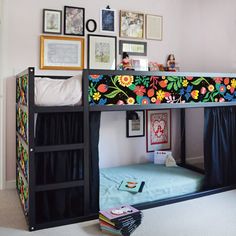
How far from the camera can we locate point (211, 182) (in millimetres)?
3035

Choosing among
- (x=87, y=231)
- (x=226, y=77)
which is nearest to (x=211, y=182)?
(x=226, y=77)

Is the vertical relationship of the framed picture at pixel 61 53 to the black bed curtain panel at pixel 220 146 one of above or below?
above

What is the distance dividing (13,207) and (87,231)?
860mm

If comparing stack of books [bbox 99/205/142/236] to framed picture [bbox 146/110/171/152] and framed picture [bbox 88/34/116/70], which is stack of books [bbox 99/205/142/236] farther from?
framed picture [bbox 88/34/116/70]

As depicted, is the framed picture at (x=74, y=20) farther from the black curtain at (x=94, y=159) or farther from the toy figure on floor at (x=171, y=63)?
the black curtain at (x=94, y=159)

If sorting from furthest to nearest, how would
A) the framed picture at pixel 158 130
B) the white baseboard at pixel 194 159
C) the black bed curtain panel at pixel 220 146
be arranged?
the white baseboard at pixel 194 159
the framed picture at pixel 158 130
the black bed curtain panel at pixel 220 146

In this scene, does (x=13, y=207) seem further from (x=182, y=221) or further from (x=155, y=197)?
(x=182, y=221)

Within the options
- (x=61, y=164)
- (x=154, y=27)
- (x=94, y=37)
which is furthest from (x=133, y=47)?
(x=61, y=164)

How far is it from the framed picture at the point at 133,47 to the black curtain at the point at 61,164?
1.46 m

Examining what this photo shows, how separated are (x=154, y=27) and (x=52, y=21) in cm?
131

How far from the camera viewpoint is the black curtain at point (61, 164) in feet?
7.55

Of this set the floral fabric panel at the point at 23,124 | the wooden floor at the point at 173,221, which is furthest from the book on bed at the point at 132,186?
the floral fabric panel at the point at 23,124

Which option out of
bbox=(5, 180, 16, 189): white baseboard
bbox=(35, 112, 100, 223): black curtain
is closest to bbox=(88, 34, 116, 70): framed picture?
bbox=(35, 112, 100, 223): black curtain

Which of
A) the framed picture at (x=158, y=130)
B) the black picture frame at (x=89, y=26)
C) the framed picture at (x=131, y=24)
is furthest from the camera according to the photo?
the framed picture at (x=158, y=130)
